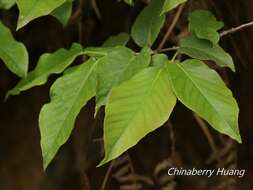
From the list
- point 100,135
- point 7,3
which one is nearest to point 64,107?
point 7,3

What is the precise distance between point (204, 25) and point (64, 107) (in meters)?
0.26

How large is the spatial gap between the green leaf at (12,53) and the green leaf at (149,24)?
20 cm

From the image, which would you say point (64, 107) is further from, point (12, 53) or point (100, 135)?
point (100, 135)

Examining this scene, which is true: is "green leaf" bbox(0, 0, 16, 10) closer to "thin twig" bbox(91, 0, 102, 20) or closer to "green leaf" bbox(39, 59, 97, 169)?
"green leaf" bbox(39, 59, 97, 169)

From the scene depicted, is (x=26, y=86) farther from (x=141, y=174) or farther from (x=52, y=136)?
(x=141, y=174)

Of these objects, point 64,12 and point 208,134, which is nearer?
point 64,12

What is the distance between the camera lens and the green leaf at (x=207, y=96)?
1.95 ft

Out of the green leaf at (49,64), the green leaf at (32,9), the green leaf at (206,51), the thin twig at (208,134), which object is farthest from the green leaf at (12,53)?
the thin twig at (208,134)

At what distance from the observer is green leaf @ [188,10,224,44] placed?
27.1 inches

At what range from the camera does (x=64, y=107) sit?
0.68 meters

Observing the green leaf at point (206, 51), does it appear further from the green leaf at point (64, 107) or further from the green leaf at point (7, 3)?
the green leaf at point (7, 3)

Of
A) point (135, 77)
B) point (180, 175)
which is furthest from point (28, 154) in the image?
point (135, 77)

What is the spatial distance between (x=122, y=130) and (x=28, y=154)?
0.75m

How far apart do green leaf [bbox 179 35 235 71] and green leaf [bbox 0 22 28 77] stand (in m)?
0.27
